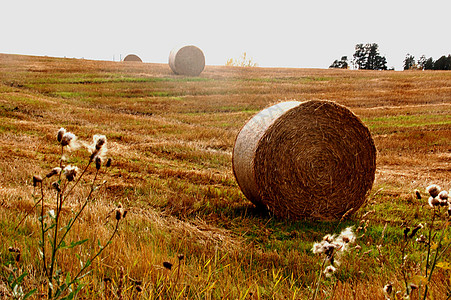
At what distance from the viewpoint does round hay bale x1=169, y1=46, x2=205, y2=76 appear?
29812 millimetres

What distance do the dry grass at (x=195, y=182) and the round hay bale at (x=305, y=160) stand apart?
303 mm

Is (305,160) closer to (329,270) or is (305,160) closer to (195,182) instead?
(195,182)

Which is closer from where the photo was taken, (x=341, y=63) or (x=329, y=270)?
(x=329, y=270)

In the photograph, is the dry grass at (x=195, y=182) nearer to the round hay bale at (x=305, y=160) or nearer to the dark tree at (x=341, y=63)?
the round hay bale at (x=305, y=160)

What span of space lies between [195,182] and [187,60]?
23711mm

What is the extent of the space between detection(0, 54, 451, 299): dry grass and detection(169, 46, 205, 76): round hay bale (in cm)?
363

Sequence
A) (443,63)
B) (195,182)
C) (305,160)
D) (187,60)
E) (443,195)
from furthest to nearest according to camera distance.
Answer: (443,63)
(187,60)
(195,182)
(305,160)
(443,195)

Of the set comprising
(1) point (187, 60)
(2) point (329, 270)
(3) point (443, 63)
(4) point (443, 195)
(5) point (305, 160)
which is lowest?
(5) point (305, 160)

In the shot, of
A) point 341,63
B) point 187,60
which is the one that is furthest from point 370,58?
point 187,60

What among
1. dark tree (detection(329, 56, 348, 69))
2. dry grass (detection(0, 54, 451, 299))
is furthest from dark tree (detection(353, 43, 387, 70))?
dry grass (detection(0, 54, 451, 299))

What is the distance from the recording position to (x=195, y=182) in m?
7.54

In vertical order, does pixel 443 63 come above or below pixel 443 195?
above

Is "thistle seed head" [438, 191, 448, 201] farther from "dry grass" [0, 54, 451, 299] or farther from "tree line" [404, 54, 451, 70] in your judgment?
"tree line" [404, 54, 451, 70]

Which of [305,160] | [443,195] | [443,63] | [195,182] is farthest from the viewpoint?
[443,63]
